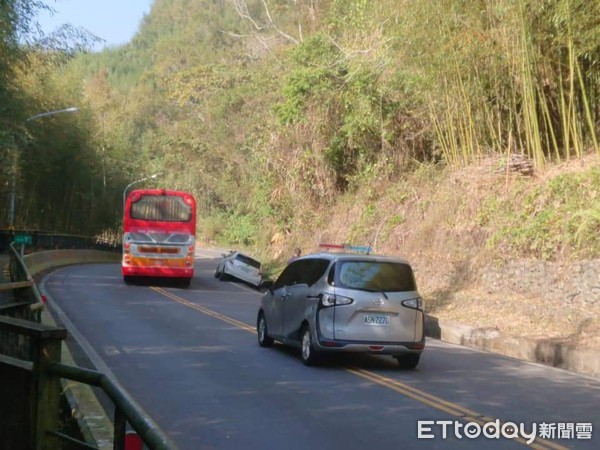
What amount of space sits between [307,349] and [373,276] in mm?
1455

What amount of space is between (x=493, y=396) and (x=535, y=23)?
10.6m

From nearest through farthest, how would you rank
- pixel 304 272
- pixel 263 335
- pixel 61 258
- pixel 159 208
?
pixel 304 272 < pixel 263 335 < pixel 159 208 < pixel 61 258

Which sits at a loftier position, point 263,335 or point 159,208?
point 159,208

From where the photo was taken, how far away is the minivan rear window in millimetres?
13031

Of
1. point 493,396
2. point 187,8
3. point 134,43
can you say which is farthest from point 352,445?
point 134,43

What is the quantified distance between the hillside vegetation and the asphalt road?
4848mm

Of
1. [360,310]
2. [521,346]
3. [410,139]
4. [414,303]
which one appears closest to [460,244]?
[521,346]

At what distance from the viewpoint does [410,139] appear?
32625 millimetres

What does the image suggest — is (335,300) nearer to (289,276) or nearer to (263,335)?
(289,276)

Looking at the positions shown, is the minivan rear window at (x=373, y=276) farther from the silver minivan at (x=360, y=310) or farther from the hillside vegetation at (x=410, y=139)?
the hillside vegetation at (x=410, y=139)

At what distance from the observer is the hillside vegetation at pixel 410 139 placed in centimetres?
1959

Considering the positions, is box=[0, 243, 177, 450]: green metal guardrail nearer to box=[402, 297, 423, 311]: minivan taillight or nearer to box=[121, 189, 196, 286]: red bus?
box=[402, 297, 423, 311]: minivan taillight

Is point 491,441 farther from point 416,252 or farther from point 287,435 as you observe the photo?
point 416,252

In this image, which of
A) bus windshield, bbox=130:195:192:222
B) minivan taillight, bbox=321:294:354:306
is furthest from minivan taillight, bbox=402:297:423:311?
bus windshield, bbox=130:195:192:222
